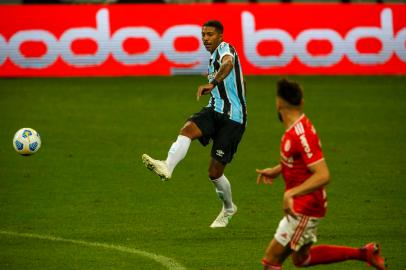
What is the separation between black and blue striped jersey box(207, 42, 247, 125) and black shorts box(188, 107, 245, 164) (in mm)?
84

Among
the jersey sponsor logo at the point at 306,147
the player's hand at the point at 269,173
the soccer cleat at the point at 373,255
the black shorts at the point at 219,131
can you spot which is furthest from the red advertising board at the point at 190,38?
the jersey sponsor logo at the point at 306,147

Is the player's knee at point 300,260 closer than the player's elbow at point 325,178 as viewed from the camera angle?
No

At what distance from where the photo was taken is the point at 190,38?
25.5 meters

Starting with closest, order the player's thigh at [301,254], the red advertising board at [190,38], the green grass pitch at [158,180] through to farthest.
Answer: the player's thigh at [301,254] < the green grass pitch at [158,180] < the red advertising board at [190,38]

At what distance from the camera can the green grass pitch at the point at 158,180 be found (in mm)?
11180

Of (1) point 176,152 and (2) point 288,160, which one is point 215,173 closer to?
(1) point 176,152

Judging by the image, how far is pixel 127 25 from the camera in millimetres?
25531

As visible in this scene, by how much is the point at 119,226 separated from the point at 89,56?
13780 millimetres

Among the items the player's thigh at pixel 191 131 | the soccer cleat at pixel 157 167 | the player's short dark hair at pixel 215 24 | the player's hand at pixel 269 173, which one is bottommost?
the soccer cleat at pixel 157 167

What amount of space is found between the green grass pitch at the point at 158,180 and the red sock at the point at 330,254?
167 centimetres

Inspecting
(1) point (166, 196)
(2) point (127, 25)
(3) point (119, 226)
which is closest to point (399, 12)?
(2) point (127, 25)


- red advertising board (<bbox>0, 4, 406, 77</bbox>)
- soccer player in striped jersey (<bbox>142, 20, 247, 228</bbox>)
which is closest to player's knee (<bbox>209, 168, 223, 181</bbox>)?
soccer player in striped jersey (<bbox>142, 20, 247, 228</bbox>)

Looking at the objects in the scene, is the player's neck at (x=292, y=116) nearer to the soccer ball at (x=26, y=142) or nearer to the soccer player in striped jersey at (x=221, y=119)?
the soccer player in striped jersey at (x=221, y=119)

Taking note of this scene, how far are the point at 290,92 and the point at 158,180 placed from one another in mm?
7513
